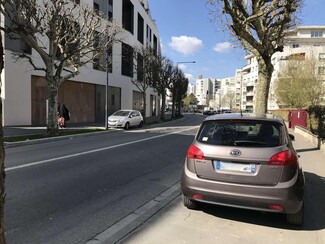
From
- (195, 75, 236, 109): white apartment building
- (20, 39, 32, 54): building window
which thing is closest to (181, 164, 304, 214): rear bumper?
(20, 39, 32, 54): building window

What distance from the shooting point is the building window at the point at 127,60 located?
37.7 metres

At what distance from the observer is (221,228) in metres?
4.64

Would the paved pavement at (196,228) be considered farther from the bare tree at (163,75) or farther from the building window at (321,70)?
the building window at (321,70)

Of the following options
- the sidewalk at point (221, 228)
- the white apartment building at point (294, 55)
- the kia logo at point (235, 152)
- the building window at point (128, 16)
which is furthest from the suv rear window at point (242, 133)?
the building window at point (128, 16)

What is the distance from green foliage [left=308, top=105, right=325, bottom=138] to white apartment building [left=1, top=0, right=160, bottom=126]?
13.1 metres

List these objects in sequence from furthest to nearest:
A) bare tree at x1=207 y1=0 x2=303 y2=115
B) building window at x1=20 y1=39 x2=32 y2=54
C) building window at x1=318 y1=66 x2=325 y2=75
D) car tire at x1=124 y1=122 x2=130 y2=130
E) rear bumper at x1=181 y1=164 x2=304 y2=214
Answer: building window at x1=318 y1=66 x2=325 y2=75 < car tire at x1=124 y1=122 x2=130 y2=130 < building window at x1=20 y1=39 x2=32 y2=54 < bare tree at x1=207 y1=0 x2=303 y2=115 < rear bumper at x1=181 y1=164 x2=304 y2=214

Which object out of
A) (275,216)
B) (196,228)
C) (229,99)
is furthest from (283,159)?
(229,99)

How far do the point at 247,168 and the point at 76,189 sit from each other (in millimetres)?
3545

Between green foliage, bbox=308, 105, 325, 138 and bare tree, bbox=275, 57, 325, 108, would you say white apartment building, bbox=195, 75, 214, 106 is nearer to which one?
bare tree, bbox=275, 57, 325, 108

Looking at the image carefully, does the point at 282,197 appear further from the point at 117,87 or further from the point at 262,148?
the point at 117,87

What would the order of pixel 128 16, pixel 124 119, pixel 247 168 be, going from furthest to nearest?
pixel 128 16 < pixel 124 119 < pixel 247 168

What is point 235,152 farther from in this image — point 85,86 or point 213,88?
point 213,88

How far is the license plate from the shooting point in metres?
4.57

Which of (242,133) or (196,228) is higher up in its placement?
(242,133)
